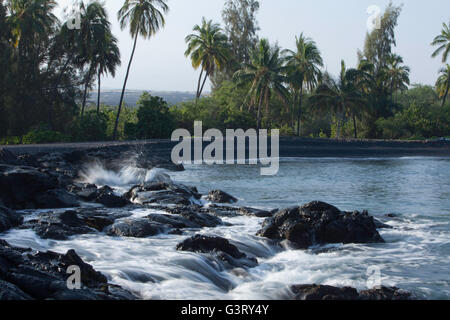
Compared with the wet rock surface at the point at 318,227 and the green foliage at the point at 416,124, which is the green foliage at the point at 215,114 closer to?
the green foliage at the point at 416,124

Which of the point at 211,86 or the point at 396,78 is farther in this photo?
the point at 211,86

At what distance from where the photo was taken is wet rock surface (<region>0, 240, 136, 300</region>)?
21.2 feet

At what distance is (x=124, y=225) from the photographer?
11.4 meters

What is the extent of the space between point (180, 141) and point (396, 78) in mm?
23527

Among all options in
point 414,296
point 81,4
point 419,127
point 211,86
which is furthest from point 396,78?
point 414,296

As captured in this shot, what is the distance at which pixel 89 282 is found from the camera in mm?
7316

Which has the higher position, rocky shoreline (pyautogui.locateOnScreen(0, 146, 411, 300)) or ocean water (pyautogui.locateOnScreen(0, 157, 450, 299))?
rocky shoreline (pyautogui.locateOnScreen(0, 146, 411, 300))

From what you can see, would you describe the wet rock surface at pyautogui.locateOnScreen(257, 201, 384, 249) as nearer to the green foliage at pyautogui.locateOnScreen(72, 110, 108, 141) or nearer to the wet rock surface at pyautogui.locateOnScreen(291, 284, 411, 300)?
the wet rock surface at pyautogui.locateOnScreen(291, 284, 411, 300)

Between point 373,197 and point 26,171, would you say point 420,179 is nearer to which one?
point 373,197

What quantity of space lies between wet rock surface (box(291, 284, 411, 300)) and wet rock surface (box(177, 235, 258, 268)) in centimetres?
175

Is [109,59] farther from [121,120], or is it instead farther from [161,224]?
[161,224]

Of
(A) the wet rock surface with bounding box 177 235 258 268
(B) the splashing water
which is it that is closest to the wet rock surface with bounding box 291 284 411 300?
(A) the wet rock surface with bounding box 177 235 258 268
